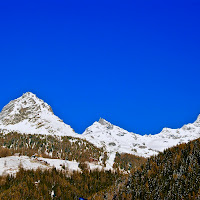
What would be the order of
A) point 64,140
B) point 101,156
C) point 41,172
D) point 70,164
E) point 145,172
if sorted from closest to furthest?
point 145,172
point 41,172
point 70,164
point 101,156
point 64,140

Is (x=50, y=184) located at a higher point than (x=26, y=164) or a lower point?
lower

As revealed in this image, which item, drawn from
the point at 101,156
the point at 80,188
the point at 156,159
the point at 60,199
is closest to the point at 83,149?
the point at 101,156

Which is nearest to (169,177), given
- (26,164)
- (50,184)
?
(50,184)

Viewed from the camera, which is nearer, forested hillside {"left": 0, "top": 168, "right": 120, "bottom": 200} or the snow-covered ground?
forested hillside {"left": 0, "top": 168, "right": 120, "bottom": 200}

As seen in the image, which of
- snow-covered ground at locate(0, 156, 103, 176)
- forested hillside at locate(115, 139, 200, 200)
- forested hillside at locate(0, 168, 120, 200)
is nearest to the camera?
forested hillside at locate(115, 139, 200, 200)

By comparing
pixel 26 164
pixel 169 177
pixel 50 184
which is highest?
pixel 26 164

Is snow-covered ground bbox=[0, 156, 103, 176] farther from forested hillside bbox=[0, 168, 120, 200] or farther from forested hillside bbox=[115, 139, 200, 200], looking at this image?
forested hillside bbox=[115, 139, 200, 200]

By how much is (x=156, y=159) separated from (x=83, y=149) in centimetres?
14800

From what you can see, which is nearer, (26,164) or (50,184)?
(50,184)

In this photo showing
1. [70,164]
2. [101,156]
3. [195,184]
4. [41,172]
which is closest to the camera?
[195,184]

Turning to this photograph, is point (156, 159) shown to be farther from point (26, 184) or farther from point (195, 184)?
point (26, 184)

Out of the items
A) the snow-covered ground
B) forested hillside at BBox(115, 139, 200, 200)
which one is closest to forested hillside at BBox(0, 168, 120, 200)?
the snow-covered ground

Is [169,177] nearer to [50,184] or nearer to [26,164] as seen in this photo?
[50,184]

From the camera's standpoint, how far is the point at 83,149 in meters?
181
